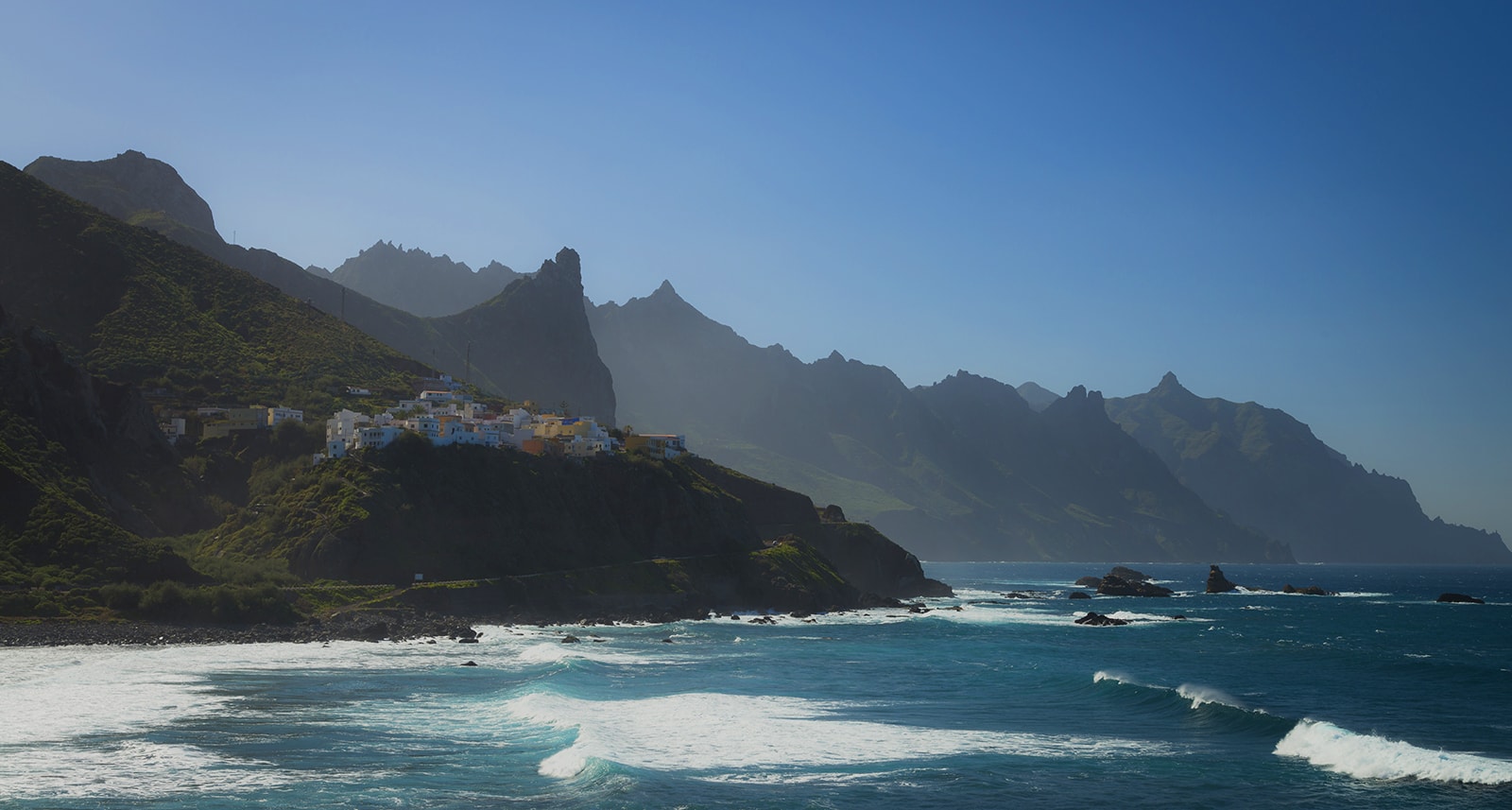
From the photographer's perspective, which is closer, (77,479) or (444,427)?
(77,479)

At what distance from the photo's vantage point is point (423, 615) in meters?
89.1

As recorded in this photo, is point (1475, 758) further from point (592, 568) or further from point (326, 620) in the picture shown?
point (592, 568)

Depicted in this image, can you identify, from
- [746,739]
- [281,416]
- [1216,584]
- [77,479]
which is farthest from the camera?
[1216,584]

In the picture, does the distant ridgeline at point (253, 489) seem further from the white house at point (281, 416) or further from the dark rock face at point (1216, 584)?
the dark rock face at point (1216, 584)

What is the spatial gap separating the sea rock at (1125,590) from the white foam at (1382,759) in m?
130

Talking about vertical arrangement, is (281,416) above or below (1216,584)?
above

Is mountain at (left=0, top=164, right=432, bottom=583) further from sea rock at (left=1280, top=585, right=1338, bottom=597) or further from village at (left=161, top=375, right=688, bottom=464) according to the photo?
sea rock at (left=1280, top=585, right=1338, bottom=597)

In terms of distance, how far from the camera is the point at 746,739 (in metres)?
41.4

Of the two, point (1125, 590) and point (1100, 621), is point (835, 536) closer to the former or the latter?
point (1125, 590)

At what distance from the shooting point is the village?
109562 mm

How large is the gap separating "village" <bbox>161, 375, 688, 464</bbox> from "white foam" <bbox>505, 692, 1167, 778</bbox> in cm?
6536

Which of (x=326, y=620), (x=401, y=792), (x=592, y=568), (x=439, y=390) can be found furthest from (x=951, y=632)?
(x=439, y=390)

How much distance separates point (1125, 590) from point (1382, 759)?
13712 cm

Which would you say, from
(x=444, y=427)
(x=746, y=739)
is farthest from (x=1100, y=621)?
(x=746, y=739)
